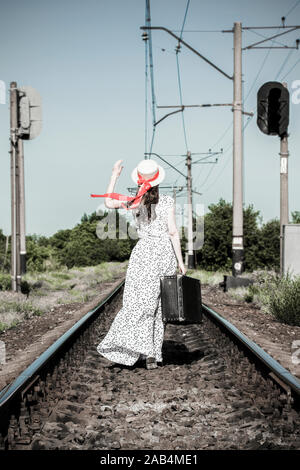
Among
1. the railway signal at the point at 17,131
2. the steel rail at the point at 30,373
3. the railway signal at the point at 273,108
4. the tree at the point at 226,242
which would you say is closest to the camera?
the steel rail at the point at 30,373

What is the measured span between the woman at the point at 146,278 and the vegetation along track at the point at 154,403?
200mm

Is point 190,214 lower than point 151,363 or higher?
higher

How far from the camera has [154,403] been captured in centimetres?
430

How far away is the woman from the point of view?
214 inches

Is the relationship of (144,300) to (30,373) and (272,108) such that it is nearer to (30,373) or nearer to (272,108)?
(30,373)

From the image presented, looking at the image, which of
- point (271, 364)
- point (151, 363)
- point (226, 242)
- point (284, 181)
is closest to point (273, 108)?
point (284, 181)

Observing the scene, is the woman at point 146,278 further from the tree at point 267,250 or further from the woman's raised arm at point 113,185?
the tree at point 267,250

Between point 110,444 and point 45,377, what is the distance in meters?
1.42

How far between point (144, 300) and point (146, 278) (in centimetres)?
22

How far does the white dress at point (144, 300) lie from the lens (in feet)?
18.2

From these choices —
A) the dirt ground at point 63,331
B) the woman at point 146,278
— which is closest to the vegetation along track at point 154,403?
the woman at point 146,278

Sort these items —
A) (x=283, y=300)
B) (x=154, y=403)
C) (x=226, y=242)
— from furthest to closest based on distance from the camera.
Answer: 1. (x=226, y=242)
2. (x=283, y=300)
3. (x=154, y=403)

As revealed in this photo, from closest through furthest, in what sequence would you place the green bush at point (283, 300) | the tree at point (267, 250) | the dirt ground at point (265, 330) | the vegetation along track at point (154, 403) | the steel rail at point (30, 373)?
1. the vegetation along track at point (154, 403)
2. the steel rail at point (30, 373)
3. the dirt ground at point (265, 330)
4. the green bush at point (283, 300)
5. the tree at point (267, 250)

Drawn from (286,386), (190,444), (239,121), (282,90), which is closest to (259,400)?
(286,386)
